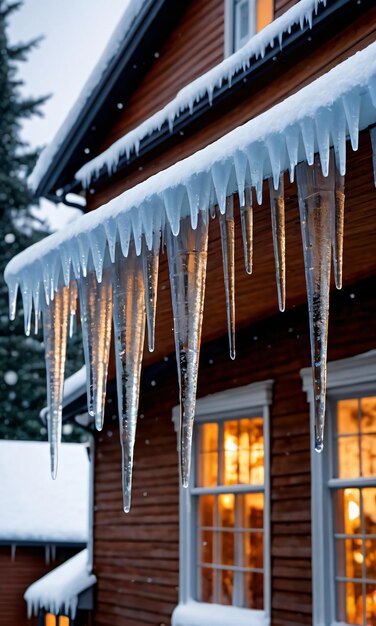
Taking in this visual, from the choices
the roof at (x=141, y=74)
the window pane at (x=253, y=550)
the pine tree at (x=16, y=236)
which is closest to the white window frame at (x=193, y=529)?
the window pane at (x=253, y=550)

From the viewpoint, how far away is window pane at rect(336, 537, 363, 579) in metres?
6.12

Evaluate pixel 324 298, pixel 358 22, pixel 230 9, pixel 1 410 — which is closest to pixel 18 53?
pixel 1 410

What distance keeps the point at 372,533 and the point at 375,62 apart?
3736 millimetres

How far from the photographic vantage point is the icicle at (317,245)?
13.3 ft

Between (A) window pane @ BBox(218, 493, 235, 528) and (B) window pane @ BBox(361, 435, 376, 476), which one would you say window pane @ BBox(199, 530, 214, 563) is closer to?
(A) window pane @ BBox(218, 493, 235, 528)

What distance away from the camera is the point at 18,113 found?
90.0ft

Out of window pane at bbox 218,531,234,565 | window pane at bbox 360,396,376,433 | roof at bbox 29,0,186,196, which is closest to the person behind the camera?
window pane at bbox 360,396,376,433

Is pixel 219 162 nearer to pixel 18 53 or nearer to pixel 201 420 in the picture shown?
pixel 201 420

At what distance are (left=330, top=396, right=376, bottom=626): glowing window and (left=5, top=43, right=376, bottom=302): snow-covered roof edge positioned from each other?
227cm

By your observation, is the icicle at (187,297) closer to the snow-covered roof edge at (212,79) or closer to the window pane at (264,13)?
the snow-covered roof edge at (212,79)

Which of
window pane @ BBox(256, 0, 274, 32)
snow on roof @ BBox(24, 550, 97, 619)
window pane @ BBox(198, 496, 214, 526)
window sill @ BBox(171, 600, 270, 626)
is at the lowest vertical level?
snow on roof @ BBox(24, 550, 97, 619)

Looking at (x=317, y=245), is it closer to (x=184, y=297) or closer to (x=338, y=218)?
(x=338, y=218)

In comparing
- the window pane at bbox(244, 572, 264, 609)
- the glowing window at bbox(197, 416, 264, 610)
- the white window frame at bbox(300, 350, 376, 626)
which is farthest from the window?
the window pane at bbox(244, 572, 264, 609)

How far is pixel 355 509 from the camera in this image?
20.4 feet
